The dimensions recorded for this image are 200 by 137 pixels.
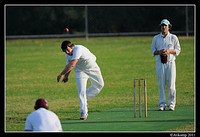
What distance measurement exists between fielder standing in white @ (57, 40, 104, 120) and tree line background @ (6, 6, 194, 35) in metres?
31.4

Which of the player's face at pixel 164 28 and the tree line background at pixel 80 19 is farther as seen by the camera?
the tree line background at pixel 80 19

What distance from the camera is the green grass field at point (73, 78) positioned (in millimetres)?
13789

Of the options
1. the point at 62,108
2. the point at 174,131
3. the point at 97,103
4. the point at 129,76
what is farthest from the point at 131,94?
the point at 174,131

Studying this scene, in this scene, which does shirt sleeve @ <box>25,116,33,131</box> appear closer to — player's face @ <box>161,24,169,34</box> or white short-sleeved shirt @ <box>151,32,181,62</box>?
white short-sleeved shirt @ <box>151,32,181,62</box>

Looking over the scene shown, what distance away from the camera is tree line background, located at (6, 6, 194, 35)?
44375 mm

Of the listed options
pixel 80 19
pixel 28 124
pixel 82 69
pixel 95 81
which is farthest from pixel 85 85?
pixel 80 19

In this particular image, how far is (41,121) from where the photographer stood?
7.09m

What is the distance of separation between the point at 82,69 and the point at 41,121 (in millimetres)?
4420

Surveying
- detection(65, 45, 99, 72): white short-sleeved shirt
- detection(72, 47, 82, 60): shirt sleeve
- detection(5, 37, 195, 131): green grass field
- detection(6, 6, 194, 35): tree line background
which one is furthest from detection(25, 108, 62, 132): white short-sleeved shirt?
detection(6, 6, 194, 35): tree line background

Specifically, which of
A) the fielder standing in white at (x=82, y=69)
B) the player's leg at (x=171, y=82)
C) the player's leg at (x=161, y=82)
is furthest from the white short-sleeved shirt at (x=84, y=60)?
the player's leg at (x=171, y=82)

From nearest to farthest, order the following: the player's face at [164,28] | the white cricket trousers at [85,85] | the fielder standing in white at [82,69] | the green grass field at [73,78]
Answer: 1. the fielder standing in white at [82,69]
2. the white cricket trousers at [85,85]
3. the player's face at [164,28]
4. the green grass field at [73,78]

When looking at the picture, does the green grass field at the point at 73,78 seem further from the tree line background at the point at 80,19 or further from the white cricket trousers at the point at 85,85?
the tree line background at the point at 80,19

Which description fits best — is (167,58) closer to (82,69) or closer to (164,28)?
(164,28)

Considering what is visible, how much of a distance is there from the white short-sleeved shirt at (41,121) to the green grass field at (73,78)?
3.64 metres
